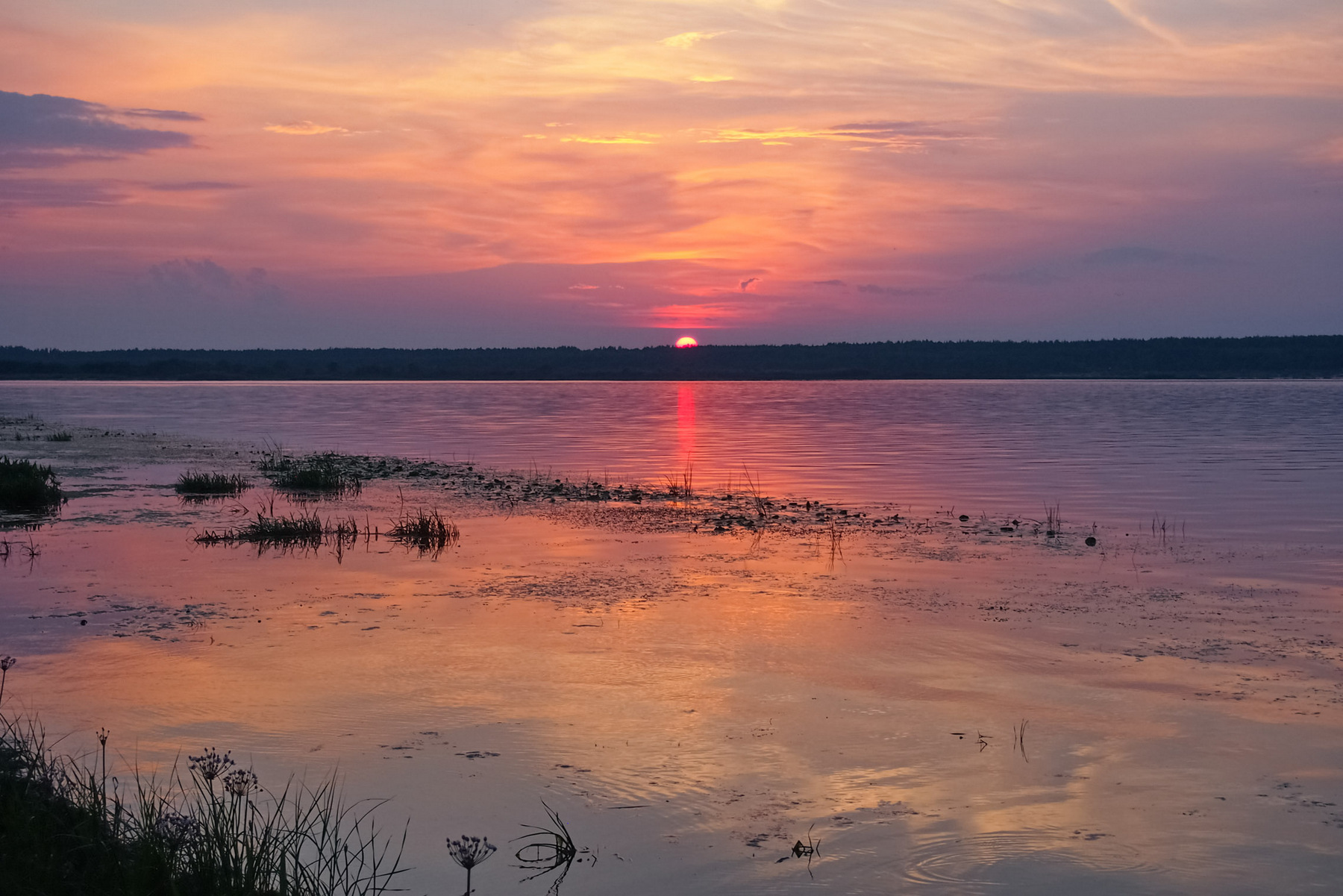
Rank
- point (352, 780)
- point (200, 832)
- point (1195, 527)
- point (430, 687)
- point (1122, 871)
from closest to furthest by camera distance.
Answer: point (200, 832)
point (1122, 871)
point (352, 780)
point (430, 687)
point (1195, 527)

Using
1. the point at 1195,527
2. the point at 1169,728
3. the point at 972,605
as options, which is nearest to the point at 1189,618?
the point at 972,605

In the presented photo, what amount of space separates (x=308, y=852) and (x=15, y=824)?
1.58 meters

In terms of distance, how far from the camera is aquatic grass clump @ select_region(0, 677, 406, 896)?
201 inches

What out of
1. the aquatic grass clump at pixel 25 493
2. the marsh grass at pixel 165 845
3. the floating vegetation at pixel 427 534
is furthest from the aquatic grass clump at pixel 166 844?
the aquatic grass clump at pixel 25 493

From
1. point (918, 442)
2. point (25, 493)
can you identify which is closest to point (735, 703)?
point (25, 493)

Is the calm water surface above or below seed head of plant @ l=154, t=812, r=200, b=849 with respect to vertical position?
above

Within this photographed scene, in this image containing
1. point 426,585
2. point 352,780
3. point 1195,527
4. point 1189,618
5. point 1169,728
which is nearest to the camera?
point 352,780

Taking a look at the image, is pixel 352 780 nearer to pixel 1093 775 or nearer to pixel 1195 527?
pixel 1093 775

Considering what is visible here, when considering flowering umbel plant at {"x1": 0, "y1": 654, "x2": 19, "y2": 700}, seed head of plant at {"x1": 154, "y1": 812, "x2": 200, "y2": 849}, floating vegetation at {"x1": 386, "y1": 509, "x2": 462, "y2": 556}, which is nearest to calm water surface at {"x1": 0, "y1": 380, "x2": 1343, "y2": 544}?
floating vegetation at {"x1": 386, "y1": 509, "x2": 462, "y2": 556}

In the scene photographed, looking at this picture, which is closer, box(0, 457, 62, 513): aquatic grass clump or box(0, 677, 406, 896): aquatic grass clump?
box(0, 677, 406, 896): aquatic grass clump

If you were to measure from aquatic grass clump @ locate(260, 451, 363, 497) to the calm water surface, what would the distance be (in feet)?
16.7

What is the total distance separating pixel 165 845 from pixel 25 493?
1840 centimetres

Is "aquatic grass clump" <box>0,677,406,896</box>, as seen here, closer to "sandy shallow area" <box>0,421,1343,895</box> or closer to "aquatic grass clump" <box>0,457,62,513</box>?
"sandy shallow area" <box>0,421,1343,895</box>

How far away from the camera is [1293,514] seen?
21.0 meters
